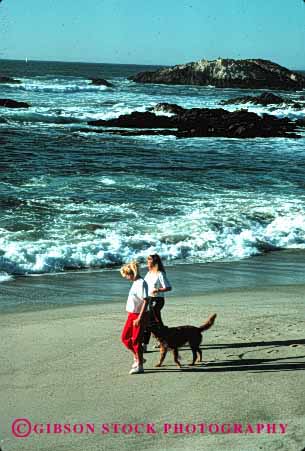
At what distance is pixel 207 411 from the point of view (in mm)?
5840

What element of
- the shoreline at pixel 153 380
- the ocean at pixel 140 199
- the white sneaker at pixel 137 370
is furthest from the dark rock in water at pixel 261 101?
the white sneaker at pixel 137 370

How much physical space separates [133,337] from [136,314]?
0.70 ft

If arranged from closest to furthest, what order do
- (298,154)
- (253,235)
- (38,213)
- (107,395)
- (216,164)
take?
1. (107,395)
2. (253,235)
3. (38,213)
4. (216,164)
5. (298,154)

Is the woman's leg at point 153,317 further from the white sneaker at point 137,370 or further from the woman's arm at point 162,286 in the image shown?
the white sneaker at point 137,370

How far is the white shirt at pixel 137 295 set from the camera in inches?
273

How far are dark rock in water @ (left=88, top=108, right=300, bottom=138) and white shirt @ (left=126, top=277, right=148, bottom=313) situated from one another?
27.0 meters

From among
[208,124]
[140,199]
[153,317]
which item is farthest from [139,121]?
[153,317]

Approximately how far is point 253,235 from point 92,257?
3458 millimetres

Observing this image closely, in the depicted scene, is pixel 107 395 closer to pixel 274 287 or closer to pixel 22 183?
pixel 274 287

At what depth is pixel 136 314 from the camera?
7000 mm

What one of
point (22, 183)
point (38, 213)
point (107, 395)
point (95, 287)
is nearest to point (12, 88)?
point (22, 183)

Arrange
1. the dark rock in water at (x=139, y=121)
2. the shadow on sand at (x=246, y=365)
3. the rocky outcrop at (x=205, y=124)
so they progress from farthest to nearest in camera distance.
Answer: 1. the dark rock in water at (x=139, y=121)
2. the rocky outcrop at (x=205, y=124)
3. the shadow on sand at (x=246, y=365)

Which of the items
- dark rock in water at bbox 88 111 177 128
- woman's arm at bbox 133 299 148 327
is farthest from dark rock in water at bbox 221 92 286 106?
woman's arm at bbox 133 299 148 327

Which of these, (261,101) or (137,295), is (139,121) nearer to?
(261,101)
